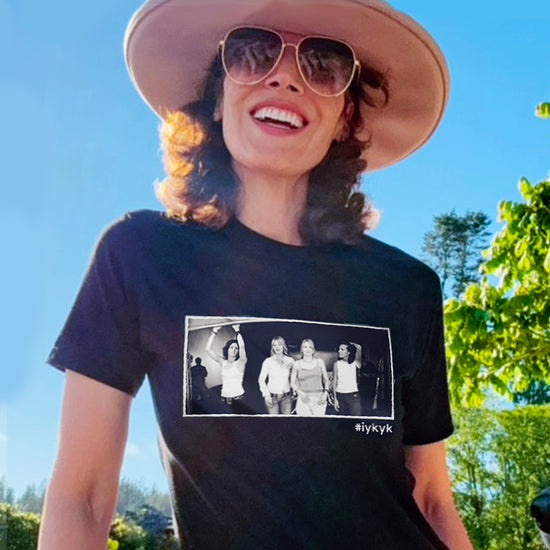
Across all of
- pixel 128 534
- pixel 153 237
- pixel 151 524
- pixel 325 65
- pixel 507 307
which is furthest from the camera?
pixel 128 534

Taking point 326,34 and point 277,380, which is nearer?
point 277,380

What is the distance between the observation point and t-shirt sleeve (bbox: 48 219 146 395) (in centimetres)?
88

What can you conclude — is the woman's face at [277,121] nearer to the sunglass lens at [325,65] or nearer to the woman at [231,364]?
the sunglass lens at [325,65]

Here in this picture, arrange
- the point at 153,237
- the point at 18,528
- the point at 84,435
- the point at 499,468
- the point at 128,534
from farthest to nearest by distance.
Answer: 1. the point at 499,468
2. the point at 128,534
3. the point at 18,528
4. the point at 153,237
5. the point at 84,435

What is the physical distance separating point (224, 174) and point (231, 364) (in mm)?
306

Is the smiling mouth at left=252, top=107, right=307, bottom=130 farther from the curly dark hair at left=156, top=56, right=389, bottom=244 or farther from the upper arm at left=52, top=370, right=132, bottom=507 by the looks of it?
the upper arm at left=52, top=370, right=132, bottom=507

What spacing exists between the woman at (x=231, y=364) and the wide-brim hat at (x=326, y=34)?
45 centimetres

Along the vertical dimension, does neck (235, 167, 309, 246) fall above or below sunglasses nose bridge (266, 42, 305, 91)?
below

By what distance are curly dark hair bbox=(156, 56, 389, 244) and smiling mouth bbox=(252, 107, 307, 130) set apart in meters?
0.09

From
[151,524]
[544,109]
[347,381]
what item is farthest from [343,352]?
[151,524]

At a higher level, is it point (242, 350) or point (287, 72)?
point (287, 72)

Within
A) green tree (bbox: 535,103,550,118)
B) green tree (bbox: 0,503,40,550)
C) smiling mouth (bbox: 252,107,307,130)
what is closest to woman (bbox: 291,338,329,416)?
smiling mouth (bbox: 252,107,307,130)

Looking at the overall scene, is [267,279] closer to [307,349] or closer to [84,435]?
[307,349]

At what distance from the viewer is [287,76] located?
1.06m
